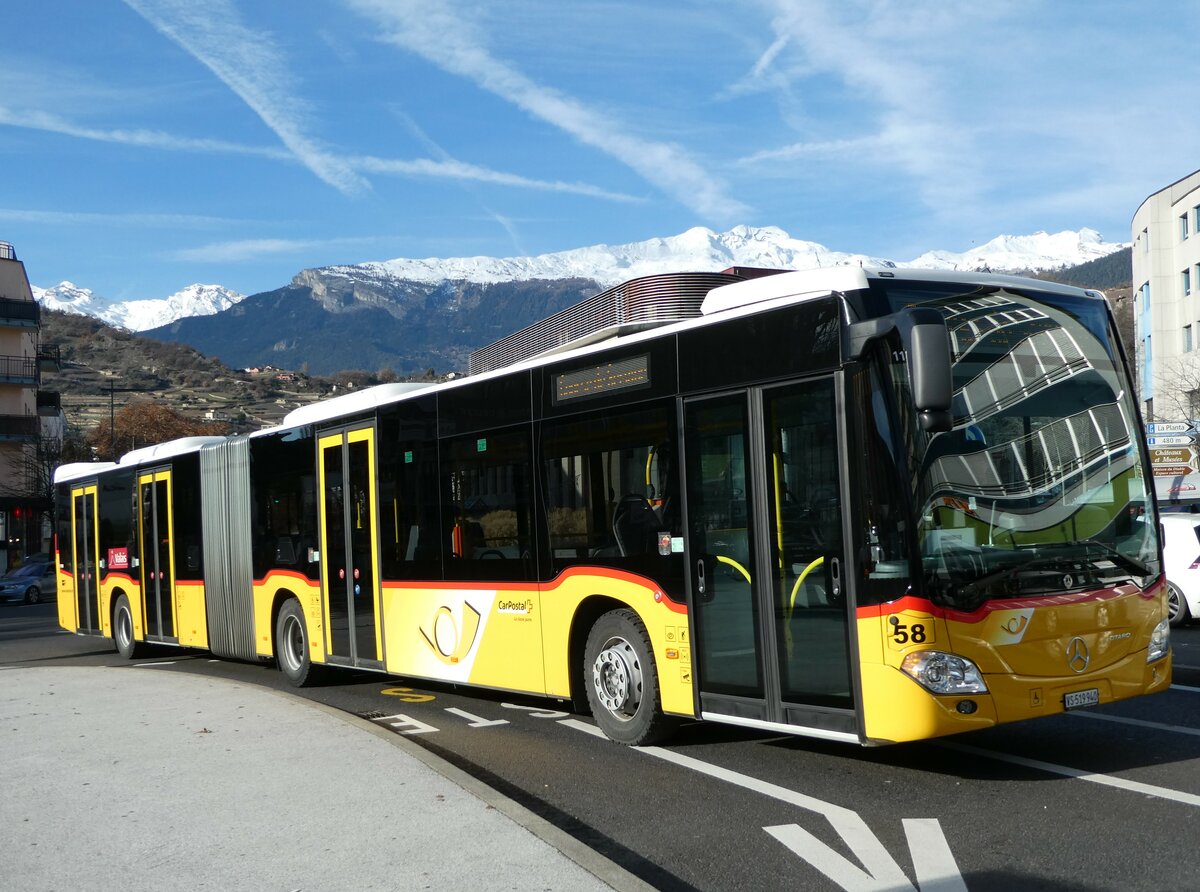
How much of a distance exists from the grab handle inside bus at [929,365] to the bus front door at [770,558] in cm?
74

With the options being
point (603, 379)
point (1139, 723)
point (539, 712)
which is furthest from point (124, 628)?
point (1139, 723)

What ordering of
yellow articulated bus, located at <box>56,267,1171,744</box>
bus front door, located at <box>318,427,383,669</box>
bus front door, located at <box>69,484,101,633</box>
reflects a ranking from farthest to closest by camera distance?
bus front door, located at <box>69,484,101,633</box> < bus front door, located at <box>318,427,383,669</box> < yellow articulated bus, located at <box>56,267,1171,744</box>

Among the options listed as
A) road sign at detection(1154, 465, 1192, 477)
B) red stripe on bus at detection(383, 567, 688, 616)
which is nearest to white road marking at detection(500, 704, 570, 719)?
A: red stripe on bus at detection(383, 567, 688, 616)

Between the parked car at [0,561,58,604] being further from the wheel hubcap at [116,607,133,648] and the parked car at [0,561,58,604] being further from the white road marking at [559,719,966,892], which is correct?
the white road marking at [559,719,966,892]

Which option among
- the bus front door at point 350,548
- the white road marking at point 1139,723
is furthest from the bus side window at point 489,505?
the white road marking at point 1139,723

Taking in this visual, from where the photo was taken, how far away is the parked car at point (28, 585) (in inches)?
1713

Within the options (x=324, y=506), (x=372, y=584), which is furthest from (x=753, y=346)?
(x=324, y=506)

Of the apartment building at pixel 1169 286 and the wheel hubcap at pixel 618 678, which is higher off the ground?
the apartment building at pixel 1169 286

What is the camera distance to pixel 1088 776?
7.52 metres

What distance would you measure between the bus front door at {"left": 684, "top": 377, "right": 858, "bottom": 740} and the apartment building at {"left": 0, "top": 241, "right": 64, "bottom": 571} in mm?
58984

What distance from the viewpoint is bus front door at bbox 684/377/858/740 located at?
7398 millimetres

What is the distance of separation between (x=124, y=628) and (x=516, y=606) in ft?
36.3

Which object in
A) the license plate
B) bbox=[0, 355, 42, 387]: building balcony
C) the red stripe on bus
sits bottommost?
the license plate

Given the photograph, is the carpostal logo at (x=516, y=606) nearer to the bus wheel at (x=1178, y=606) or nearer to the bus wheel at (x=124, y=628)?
the bus wheel at (x=1178, y=606)
